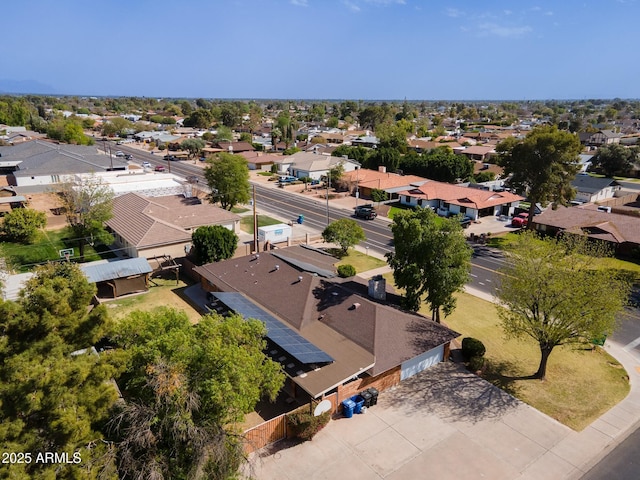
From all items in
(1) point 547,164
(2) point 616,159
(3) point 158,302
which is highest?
(1) point 547,164

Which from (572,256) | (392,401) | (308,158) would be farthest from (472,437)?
(308,158)

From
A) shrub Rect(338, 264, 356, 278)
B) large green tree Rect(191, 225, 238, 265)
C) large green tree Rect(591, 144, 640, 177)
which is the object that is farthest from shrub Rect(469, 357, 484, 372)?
large green tree Rect(591, 144, 640, 177)

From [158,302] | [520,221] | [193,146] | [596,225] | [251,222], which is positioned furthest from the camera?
[193,146]

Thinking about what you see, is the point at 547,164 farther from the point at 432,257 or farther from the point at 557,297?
the point at 557,297

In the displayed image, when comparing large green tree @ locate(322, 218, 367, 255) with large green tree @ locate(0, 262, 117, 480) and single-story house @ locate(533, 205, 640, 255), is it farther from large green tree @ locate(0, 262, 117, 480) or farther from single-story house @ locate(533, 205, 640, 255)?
large green tree @ locate(0, 262, 117, 480)

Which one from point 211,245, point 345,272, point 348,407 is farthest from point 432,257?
point 211,245

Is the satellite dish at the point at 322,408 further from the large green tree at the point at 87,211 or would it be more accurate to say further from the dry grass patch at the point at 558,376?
the large green tree at the point at 87,211
